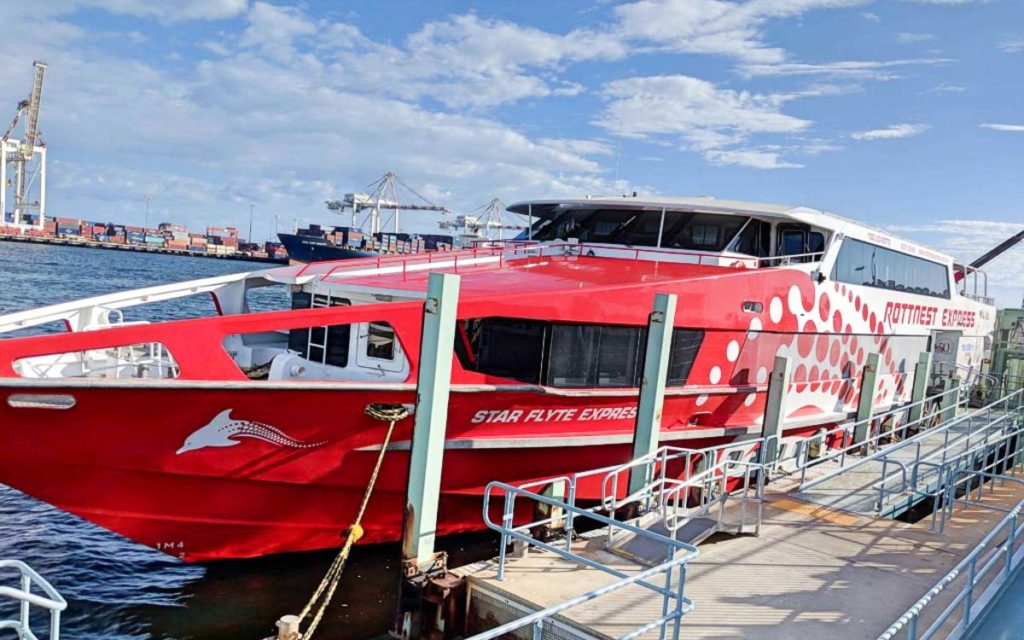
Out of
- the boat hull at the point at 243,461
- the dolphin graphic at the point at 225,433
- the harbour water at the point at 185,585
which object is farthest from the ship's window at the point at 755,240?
the dolphin graphic at the point at 225,433

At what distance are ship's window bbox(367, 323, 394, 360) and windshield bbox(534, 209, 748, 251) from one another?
427 cm

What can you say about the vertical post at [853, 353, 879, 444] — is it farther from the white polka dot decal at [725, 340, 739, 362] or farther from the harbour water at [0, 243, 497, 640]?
the harbour water at [0, 243, 497, 640]

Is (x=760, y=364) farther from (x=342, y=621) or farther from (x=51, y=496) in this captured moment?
(x=51, y=496)

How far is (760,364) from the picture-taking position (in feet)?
35.4

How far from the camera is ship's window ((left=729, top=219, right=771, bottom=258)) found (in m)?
11.4

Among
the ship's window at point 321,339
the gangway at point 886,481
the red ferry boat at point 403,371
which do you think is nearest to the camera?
the red ferry boat at point 403,371

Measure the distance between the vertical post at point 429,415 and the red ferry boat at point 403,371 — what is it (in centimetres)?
109

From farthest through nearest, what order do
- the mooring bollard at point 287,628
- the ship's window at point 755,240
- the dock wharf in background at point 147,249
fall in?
1. the dock wharf in background at point 147,249
2. the ship's window at point 755,240
3. the mooring bollard at point 287,628

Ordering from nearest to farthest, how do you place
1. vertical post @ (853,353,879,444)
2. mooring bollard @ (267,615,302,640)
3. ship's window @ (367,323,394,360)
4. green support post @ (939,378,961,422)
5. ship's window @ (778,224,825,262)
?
mooring bollard @ (267,615,302,640) < ship's window @ (367,323,394,360) < ship's window @ (778,224,825,262) < vertical post @ (853,353,879,444) < green support post @ (939,378,961,422)

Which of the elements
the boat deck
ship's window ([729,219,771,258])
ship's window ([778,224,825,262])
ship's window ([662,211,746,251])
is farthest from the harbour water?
ship's window ([778,224,825,262])

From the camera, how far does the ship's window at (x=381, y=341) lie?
29.2 feet

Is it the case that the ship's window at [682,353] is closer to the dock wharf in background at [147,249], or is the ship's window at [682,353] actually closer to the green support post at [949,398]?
the green support post at [949,398]

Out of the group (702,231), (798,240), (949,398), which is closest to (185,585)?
(702,231)

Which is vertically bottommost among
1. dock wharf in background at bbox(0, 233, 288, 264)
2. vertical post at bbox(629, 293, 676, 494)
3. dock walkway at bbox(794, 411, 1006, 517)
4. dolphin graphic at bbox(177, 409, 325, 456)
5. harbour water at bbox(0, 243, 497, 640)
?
harbour water at bbox(0, 243, 497, 640)
